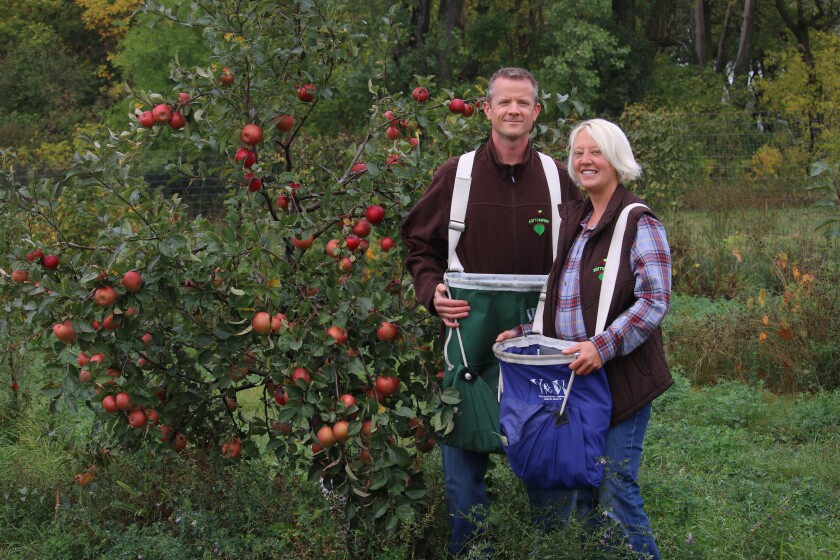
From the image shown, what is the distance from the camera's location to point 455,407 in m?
3.15

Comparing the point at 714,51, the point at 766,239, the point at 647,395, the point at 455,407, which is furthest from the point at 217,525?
the point at 714,51

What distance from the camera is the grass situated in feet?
11.2

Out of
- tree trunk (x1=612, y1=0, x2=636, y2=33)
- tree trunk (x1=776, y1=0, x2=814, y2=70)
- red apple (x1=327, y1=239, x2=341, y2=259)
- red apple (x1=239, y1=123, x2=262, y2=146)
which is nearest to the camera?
red apple (x1=239, y1=123, x2=262, y2=146)

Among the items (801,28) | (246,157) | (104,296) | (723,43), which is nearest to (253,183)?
(246,157)

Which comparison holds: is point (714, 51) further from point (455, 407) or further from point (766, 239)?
point (455, 407)

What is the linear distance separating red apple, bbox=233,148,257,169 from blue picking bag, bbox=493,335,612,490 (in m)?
1.24

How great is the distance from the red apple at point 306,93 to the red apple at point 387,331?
0.99 m

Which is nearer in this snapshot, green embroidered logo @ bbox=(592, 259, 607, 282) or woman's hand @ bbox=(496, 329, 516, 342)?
green embroidered logo @ bbox=(592, 259, 607, 282)

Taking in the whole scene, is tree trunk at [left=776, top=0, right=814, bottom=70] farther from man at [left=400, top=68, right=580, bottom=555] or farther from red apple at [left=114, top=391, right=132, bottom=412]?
red apple at [left=114, top=391, right=132, bottom=412]

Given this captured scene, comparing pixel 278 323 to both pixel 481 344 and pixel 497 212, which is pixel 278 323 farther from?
pixel 497 212

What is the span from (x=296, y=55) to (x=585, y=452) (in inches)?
72.0

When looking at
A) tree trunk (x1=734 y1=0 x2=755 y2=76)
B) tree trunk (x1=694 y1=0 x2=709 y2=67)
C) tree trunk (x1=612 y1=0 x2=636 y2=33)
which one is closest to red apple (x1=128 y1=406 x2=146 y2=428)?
tree trunk (x1=612 y1=0 x2=636 y2=33)

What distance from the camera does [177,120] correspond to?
3.48m

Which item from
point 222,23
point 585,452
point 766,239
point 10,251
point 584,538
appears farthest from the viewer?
point 766,239
